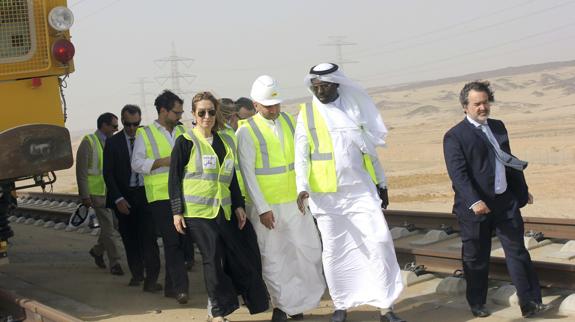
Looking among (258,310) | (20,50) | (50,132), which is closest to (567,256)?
(258,310)

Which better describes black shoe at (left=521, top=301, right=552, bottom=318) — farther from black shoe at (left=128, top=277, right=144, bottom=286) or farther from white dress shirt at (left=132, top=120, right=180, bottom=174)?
black shoe at (left=128, top=277, right=144, bottom=286)

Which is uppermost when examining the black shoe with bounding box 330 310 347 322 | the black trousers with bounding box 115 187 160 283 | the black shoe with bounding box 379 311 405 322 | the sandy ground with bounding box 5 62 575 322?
the black trousers with bounding box 115 187 160 283

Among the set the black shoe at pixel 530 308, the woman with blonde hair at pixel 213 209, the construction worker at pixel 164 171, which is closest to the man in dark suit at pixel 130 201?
the construction worker at pixel 164 171

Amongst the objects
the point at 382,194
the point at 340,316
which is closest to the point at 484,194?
the point at 382,194

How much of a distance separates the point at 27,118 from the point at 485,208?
12.4 ft

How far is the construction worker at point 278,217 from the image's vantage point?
21.1 ft

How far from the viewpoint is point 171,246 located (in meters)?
7.06

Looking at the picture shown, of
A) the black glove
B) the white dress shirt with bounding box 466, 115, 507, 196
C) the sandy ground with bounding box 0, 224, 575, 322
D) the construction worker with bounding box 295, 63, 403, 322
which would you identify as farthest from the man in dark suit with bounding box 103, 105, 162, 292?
the white dress shirt with bounding box 466, 115, 507, 196

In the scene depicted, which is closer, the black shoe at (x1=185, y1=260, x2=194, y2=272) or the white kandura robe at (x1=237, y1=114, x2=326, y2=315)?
the white kandura robe at (x1=237, y1=114, x2=326, y2=315)

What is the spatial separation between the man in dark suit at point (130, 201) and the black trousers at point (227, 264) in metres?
1.59

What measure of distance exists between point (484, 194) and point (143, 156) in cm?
307

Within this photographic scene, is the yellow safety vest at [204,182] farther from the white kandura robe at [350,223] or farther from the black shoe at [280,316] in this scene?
the black shoe at [280,316]

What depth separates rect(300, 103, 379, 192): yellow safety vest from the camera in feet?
20.1

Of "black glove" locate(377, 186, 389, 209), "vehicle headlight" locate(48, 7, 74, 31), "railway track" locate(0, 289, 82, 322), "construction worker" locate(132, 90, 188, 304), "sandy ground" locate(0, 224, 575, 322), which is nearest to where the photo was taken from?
"railway track" locate(0, 289, 82, 322)
